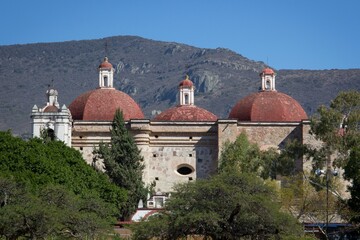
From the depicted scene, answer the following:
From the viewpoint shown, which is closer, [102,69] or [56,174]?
[56,174]

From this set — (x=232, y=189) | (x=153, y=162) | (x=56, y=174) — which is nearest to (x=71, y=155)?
(x=56, y=174)

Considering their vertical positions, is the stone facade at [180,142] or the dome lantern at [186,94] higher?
the dome lantern at [186,94]

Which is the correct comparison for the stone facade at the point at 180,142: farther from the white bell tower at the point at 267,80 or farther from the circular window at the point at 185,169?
the white bell tower at the point at 267,80

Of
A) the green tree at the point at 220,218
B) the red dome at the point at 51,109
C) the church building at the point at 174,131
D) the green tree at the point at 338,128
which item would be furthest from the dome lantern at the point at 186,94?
the green tree at the point at 220,218

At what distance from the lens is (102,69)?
6825 cm

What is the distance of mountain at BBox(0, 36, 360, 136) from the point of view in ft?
518

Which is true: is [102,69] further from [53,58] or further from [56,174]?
[53,58]

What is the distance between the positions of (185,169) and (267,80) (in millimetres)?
7874

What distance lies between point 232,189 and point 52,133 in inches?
978

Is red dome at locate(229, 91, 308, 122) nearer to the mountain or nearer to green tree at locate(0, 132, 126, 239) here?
green tree at locate(0, 132, 126, 239)

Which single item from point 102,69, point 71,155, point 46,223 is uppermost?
point 102,69

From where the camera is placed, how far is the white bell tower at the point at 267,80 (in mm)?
68688

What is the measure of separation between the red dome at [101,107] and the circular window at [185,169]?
387 centimetres

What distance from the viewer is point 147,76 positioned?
184125mm
